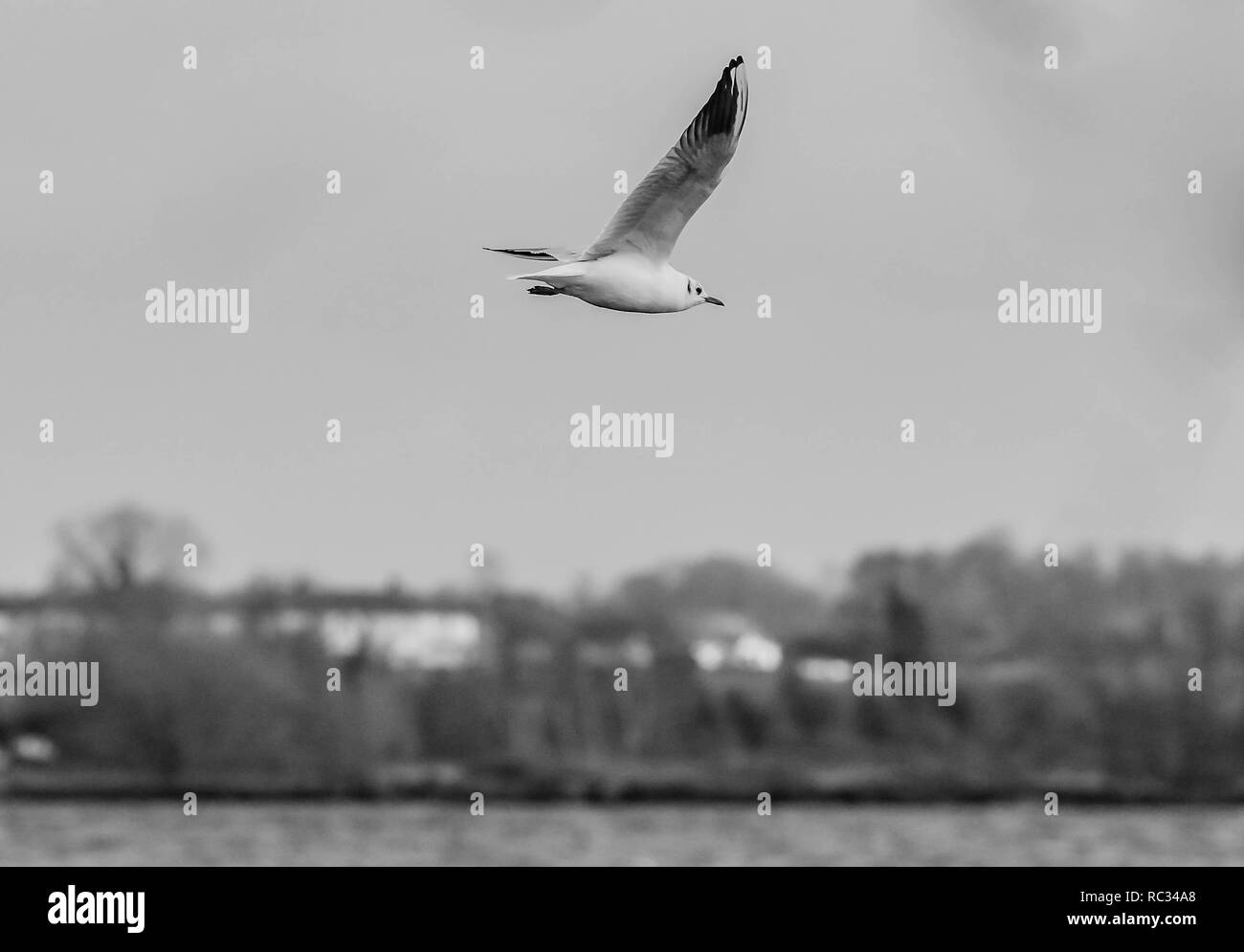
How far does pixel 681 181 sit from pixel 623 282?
865 millimetres

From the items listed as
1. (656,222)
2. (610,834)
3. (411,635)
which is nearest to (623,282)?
(656,222)

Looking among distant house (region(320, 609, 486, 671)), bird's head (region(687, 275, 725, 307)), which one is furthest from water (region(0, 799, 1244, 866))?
bird's head (region(687, 275, 725, 307))

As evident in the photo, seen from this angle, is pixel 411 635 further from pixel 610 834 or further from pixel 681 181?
pixel 681 181

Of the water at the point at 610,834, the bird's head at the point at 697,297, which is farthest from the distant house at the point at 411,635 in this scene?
the bird's head at the point at 697,297

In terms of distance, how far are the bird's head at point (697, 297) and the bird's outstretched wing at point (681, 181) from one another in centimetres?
50

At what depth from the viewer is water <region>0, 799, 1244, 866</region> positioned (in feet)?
123

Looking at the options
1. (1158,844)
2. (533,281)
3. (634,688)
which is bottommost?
(1158,844)

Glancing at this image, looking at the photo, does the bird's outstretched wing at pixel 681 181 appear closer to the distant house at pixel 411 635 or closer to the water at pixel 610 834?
the water at pixel 610 834
